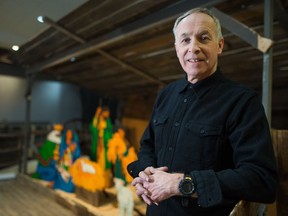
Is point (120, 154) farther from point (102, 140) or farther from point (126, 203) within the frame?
point (126, 203)

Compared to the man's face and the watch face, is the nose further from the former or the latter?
the watch face

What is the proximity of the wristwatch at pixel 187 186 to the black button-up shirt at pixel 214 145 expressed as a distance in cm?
1

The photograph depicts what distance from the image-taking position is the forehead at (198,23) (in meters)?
0.77

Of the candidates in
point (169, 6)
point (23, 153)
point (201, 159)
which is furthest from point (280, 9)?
point (23, 153)

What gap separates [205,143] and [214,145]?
26mm

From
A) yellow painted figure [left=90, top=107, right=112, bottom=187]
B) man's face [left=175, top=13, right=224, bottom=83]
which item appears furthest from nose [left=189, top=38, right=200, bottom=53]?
yellow painted figure [left=90, top=107, right=112, bottom=187]

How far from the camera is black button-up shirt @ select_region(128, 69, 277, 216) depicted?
2.04ft

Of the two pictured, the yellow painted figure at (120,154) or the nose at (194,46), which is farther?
the yellow painted figure at (120,154)

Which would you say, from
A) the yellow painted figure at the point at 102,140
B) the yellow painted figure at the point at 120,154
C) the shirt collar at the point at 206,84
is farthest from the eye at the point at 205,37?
the yellow painted figure at the point at 102,140

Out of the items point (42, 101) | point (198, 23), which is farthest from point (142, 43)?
point (42, 101)

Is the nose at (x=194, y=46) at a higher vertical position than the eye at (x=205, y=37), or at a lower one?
lower

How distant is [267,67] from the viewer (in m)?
1.14

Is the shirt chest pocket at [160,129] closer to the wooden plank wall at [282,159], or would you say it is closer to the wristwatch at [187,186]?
the wristwatch at [187,186]

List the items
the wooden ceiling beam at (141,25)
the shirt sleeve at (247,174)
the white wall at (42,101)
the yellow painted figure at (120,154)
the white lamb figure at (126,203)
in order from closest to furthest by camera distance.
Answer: the shirt sleeve at (247,174)
the wooden ceiling beam at (141,25)
the white lamb figure at (126,203)
the yellow painted figure at (120,154)
the white wall at (42,101)
